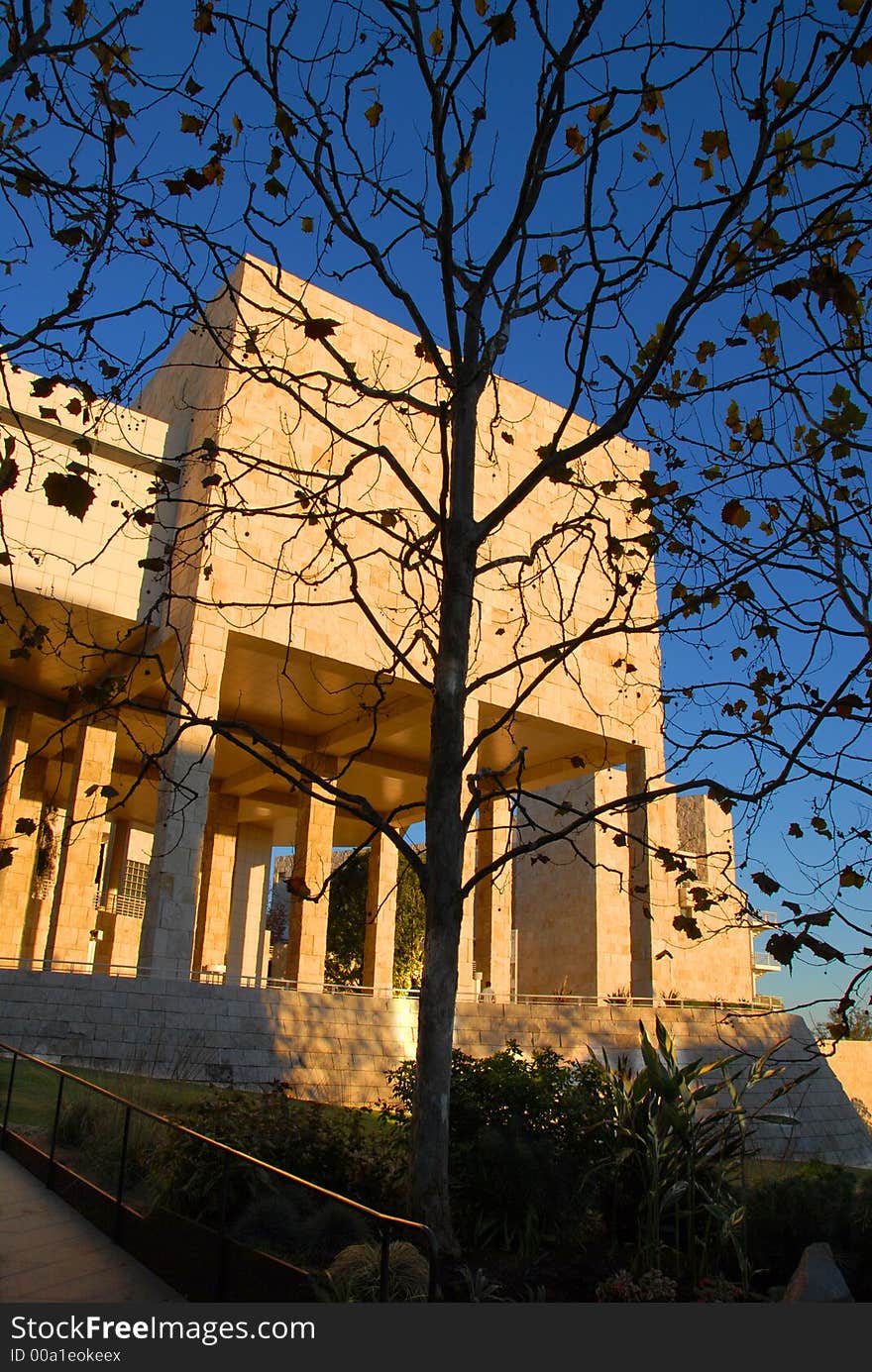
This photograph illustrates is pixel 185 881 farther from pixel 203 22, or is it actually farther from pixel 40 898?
pixel 203 22

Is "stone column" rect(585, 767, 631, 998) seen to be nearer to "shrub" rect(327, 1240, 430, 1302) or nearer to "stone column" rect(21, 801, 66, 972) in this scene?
"stone column" rect(21, 801, 66, 972)

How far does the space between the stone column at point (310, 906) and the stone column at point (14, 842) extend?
724cm

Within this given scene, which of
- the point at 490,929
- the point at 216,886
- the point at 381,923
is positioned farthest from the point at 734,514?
the point at 216,886

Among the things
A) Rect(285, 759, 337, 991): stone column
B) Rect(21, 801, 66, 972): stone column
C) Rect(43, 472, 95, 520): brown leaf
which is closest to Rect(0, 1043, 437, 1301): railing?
Rect(43, 472, 95, 520): brown leaf

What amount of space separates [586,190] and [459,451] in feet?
5.90

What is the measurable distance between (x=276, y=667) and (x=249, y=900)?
1445cm

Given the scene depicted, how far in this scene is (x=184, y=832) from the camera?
63.2 feet

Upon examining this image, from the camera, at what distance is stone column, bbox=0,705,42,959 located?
88.5 ft

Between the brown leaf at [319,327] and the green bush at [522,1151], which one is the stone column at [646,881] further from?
the brown leaf at [319,327]

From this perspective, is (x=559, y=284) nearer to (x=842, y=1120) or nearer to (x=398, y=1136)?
(x=398, y=1136)

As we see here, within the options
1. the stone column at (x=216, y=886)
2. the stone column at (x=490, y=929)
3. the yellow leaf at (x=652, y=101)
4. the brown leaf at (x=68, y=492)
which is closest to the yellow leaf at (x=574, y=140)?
the yellow leaf at (x=652, y=101)

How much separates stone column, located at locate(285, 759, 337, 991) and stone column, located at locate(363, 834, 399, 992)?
149 cm

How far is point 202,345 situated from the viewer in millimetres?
24875

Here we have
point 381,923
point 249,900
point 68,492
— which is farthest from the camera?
point 249,900
